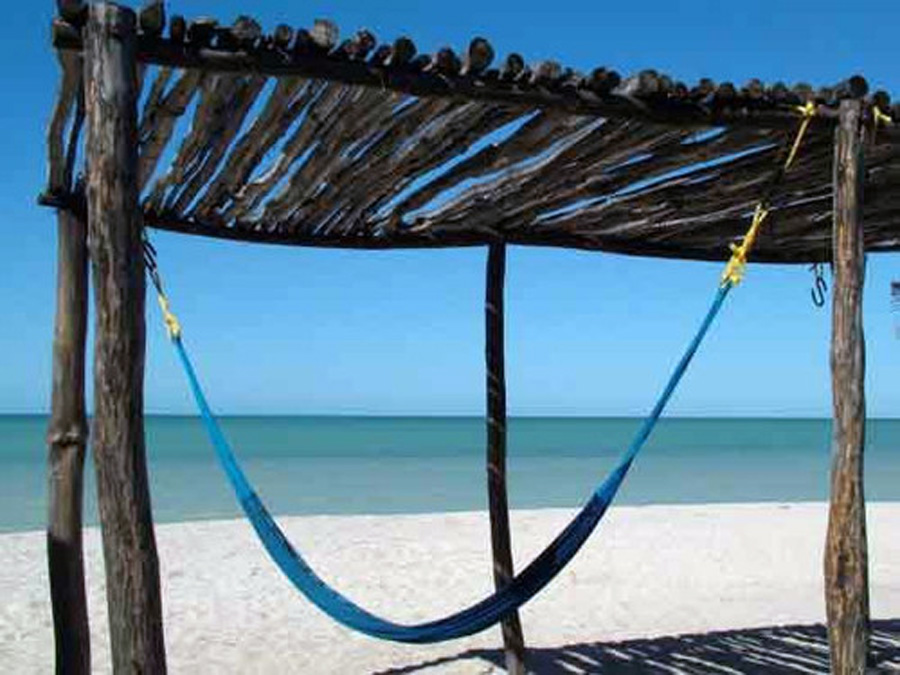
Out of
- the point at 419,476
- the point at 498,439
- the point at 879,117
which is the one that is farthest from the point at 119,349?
the point at 419,476

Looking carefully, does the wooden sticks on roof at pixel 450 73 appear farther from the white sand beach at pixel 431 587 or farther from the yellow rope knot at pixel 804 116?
→ the white sand beach at pixel 431 587

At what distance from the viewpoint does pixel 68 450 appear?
256 centimetres

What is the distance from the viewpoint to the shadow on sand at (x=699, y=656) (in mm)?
3658

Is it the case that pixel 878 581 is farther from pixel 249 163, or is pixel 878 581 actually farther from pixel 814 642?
pixel 249 163

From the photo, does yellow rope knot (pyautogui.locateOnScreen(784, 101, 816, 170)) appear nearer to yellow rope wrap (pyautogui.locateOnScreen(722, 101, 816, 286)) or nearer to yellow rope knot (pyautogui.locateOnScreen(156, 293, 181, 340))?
yellow rope wrap (pyautogui.locateOnScreen(722, 101, 816, 286))

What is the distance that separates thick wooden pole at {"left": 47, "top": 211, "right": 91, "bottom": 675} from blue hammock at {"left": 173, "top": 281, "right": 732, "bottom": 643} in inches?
14.5

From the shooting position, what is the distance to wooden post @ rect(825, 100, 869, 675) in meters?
2.05

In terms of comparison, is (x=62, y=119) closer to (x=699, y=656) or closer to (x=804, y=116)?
(x=804, y=116)

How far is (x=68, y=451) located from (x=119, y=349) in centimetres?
103

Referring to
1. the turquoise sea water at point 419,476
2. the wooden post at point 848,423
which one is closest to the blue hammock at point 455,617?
the wooden post at point 848,423

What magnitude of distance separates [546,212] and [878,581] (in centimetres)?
379

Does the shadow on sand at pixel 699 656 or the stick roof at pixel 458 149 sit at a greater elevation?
the stick roof at pixel 458 149

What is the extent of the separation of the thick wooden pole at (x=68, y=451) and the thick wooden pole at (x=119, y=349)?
0.92m

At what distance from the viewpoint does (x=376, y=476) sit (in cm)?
1953
